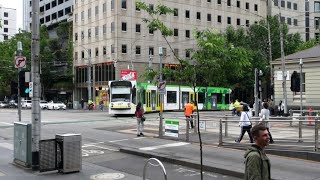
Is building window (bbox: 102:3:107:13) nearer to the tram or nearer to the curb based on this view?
the tram

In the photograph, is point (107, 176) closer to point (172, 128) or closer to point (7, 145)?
point (172, 128)

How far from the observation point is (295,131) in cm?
1555

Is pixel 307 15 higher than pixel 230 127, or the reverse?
pixel 307 15

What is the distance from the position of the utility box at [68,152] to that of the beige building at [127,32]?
167 ft

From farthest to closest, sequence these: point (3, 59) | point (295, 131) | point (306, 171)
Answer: point (3, 59), point (295, 131), point (306, 171)

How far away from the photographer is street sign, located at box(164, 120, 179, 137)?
1959cm

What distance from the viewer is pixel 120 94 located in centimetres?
4053

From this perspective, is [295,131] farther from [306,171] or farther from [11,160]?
[11,160]

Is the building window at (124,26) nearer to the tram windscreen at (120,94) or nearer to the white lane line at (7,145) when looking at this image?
the tram windscreen at (120,94)

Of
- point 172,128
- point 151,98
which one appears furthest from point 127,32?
point 172,128

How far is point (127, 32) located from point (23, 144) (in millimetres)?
55504

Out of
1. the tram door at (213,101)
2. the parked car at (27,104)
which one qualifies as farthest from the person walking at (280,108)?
the parked car at (27,104)

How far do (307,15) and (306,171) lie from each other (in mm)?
89992

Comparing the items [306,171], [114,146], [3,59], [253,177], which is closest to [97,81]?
[3,59]
